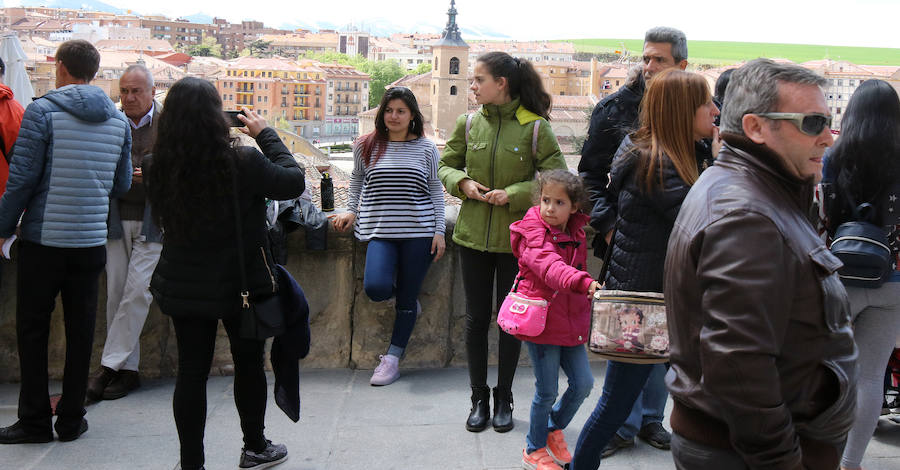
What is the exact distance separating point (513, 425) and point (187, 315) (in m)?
1.50

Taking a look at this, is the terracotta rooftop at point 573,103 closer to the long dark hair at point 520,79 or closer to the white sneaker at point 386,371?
the white sneaker at point 386,371

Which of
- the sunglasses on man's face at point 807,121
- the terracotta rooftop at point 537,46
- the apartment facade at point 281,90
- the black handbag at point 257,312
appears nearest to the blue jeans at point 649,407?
the black handbag at point 257,312

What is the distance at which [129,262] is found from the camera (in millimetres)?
4133

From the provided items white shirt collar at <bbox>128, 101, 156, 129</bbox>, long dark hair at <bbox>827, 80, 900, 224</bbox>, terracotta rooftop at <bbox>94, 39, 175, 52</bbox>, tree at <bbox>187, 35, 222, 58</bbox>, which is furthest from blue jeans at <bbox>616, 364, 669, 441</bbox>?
tree at <bbox>187, 35, 222, 58</bbox>

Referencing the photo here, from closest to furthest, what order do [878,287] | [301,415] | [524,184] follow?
[878,287] < [524,184] < [301,415]

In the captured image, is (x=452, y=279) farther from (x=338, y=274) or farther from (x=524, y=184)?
(x=524, y=184)

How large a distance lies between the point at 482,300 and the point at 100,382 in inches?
70.8

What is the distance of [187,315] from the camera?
290cm

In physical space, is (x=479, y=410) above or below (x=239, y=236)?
below

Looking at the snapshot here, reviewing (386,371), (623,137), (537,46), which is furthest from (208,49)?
(623,137)

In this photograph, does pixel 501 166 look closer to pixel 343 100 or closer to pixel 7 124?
pixel 7 124

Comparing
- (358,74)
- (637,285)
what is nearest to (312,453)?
(637,285)

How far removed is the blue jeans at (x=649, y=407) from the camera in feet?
11.3

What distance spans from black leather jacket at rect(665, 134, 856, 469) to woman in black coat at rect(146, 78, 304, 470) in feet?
5.09
